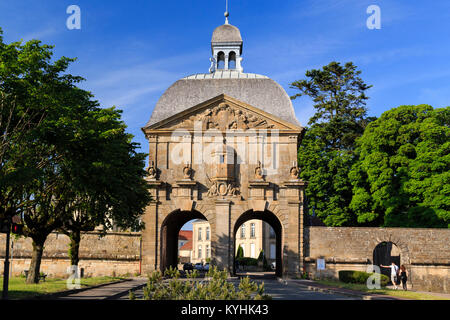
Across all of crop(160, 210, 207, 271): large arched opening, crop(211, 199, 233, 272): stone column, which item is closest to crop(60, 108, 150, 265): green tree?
crop(160, 210, 207, 271): large arched opening

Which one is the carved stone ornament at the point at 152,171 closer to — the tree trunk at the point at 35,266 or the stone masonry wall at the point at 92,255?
the stone masonry wall at the point at 92,255

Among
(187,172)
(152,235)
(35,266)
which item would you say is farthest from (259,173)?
(35,266)

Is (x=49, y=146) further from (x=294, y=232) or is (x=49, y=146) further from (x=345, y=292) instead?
(x=294, y=232)

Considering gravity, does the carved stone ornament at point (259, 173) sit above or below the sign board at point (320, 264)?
above

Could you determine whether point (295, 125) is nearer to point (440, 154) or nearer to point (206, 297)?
point (440, 154)

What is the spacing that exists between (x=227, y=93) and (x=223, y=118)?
2.89m

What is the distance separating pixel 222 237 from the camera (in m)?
33.8

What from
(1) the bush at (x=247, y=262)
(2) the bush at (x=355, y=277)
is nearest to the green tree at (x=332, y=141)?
(2) the bush at (x=355, y=277)

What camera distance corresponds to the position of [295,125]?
34.8 metres

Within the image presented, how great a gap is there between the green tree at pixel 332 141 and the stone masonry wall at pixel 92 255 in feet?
57.0

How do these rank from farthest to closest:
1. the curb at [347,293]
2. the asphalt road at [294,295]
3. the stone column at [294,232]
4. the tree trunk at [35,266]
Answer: the stone column at [294,232]
the tree trunk at [35,266]
the curb at [347,293]
the asphalt road at [294,295]

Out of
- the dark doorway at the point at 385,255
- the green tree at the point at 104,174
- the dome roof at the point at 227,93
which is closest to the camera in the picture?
the green tree at the point at 104,174

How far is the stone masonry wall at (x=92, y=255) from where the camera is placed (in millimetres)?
33656

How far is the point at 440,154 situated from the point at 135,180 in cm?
2426
